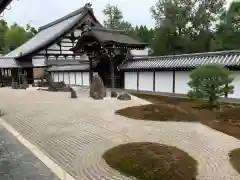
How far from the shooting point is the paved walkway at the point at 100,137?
583cm

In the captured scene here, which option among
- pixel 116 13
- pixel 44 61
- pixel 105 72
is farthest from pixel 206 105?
pixel 116 13

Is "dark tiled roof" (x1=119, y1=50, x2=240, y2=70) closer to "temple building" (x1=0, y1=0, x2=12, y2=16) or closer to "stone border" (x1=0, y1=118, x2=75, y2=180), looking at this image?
"stone border" (x1=0, y1=118, x2=75, y2=180)

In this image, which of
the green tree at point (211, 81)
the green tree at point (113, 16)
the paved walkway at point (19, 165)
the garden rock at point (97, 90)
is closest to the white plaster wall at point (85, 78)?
the garden rock at point (97, 90)

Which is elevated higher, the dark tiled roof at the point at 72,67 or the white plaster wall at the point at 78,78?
the dark tiled roof at the point at 72,67

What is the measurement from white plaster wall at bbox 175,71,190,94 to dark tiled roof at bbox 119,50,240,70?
598 millimetres

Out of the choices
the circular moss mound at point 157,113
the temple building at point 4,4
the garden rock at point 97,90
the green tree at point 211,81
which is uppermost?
the temple building at point 4,4

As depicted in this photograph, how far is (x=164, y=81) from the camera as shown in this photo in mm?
20219

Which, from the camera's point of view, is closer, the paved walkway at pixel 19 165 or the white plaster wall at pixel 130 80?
the paved walkway at pixel 19 165

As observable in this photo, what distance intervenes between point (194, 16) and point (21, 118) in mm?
35242

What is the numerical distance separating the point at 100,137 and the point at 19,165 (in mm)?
2894

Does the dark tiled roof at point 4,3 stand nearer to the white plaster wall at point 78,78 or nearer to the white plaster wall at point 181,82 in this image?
the white plaster wall at point 181,82

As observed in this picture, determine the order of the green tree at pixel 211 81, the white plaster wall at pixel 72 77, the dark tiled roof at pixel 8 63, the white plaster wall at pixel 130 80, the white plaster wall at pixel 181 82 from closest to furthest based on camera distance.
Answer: the green tree at pixel 211 81 < the white plaster wall at pixel 181 82 < the white plaster wall at pixel 130 80 < the dark tiled roof at pixel 8 63 < the white plaster wall at pixel 72 77

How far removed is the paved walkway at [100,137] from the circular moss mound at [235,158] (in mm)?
124

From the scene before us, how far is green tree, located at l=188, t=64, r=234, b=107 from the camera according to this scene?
1261 centimetres
